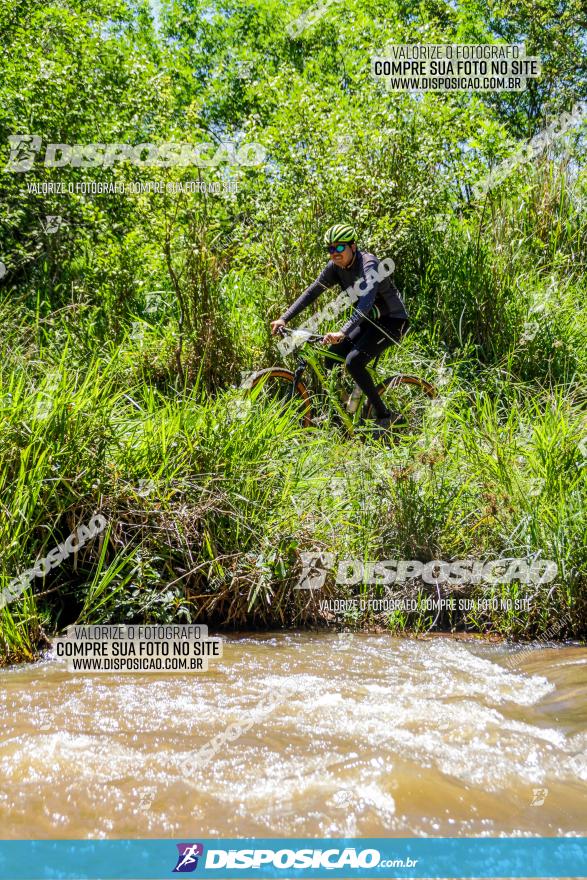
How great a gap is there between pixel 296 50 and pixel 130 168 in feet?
58.7

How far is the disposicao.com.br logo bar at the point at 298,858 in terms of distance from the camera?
250cm

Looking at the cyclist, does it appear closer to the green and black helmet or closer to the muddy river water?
the green and black helmet

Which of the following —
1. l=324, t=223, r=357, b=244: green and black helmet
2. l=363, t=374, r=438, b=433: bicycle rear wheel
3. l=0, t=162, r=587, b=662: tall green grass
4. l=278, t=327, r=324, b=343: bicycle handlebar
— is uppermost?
l=324, t=223, r=357, b=244: green and black helmet

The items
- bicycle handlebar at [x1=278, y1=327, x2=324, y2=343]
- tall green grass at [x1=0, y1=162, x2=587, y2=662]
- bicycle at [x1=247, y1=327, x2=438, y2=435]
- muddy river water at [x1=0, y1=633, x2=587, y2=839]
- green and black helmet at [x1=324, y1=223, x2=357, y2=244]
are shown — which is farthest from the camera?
bicycle handlebar at [x1=278, y1=327, x2=324, y2=343]

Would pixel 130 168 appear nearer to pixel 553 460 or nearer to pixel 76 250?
pixel 76 250

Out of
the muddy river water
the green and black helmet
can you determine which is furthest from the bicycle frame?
the muddy river water

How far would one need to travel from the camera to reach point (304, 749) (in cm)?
325

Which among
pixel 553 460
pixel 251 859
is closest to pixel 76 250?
pixel 553 460

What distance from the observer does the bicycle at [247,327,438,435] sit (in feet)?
24.7

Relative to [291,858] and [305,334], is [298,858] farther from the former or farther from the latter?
[305,334]

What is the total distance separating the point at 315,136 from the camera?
8.84 m

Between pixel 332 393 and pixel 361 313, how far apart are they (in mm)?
876

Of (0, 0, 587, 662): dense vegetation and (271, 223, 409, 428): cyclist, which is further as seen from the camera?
(271, 223, 409, 428): cyclist

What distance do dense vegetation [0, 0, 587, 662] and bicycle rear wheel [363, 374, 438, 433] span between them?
0.66 ft
